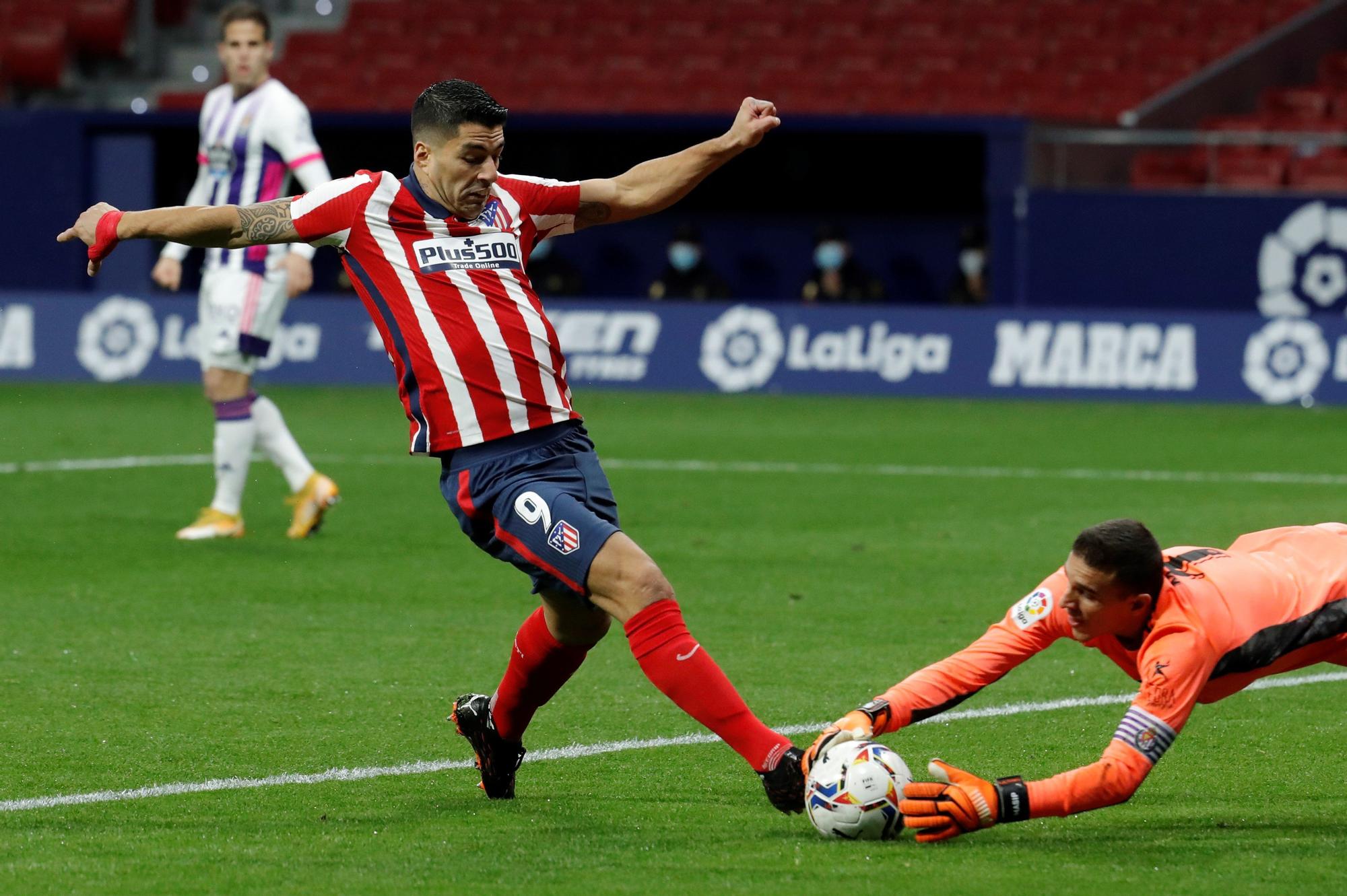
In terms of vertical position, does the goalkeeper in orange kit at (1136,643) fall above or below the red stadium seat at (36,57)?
below

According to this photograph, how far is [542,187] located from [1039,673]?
2.77 m

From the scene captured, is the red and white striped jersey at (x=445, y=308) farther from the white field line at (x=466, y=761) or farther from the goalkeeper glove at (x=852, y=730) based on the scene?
the goalkeeper glove at (x=852, y=730)

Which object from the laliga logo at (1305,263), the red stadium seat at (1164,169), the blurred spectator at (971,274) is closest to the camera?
the laliga logo at (1305,263)

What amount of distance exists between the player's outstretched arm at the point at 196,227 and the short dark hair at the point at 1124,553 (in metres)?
2.13

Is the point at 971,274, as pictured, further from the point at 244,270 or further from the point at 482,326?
the point at 482,326

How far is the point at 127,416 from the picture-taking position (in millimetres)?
16469

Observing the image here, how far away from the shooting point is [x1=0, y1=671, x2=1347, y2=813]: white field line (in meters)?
5.22

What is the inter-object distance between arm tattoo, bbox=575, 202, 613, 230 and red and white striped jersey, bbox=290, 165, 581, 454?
258 millimetres

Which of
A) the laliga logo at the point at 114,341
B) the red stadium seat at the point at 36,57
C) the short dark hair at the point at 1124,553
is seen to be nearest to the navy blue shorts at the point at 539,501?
the short dark hair at the point at 1124,553

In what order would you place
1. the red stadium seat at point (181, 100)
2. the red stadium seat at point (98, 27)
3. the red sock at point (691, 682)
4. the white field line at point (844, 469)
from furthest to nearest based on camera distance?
the red stadium seat at point (98, 27) < the red stadium seat at point (181, 100) < the white field line at point (844, 469) < the red sock at point (691, 682)

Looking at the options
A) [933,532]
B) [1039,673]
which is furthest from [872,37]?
[1039,673]

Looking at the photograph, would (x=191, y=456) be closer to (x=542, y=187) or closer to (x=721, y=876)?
(x=542, y=187)

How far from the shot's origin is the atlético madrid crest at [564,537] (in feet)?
16.1

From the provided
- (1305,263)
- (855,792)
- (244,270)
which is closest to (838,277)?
(1305,263)
